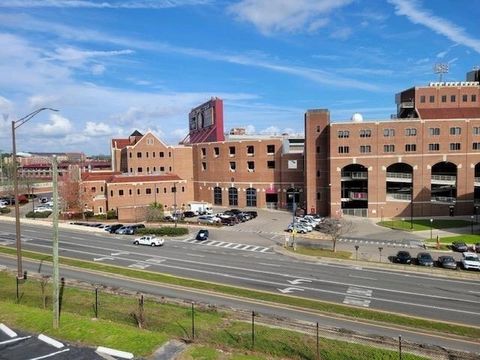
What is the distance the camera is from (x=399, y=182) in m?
84.9

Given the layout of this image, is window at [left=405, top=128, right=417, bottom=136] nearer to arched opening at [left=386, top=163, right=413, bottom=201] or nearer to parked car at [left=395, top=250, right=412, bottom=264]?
arched opening at [left=386, top=163, right=413, bottom=201]

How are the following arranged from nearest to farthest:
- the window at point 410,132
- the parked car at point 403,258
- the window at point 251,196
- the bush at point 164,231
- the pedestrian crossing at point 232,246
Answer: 1. the parked car at point 403,258
2. the pedestrian crossing at point 232,246
3. the bush at point 164,231
4. the window at point 410,132
5. the window at point 251,196

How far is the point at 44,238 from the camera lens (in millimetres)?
59938

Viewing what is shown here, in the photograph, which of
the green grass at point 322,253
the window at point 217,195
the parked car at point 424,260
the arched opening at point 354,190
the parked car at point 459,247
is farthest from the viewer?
the window at point 217,195

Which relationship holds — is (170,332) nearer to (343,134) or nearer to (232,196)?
(343,134)

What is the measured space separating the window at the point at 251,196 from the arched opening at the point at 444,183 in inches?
1475

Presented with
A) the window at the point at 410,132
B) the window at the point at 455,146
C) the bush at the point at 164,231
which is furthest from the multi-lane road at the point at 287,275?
the window at the point at 455,146

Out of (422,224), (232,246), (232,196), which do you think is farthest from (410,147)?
(232,246)

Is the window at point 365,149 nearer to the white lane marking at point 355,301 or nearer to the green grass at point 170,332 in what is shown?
the white lane marking at point 355,301

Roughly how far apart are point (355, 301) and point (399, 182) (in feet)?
193

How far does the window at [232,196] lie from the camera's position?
10241cm

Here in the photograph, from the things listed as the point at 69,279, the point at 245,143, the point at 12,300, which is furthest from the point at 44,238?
the point at 245,143

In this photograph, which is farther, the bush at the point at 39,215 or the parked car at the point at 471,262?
the bush at the point at 39,215

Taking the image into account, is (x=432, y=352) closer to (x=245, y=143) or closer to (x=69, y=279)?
(x=69, y=279)
